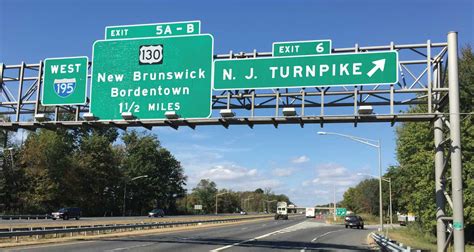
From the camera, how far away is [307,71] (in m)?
19.4

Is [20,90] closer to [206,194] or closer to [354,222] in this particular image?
[354,222]

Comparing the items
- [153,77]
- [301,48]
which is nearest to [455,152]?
[301,48]

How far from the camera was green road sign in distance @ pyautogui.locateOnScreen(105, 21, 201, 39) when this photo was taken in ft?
68.5

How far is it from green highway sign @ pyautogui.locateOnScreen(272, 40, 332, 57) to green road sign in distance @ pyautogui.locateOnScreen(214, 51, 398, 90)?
1.41 ft

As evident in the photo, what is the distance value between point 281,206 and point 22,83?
9041cm

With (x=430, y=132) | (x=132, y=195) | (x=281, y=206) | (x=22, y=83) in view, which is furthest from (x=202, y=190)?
(x=22, y=83)

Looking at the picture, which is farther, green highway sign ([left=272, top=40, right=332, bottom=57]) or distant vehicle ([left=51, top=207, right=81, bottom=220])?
distant vehicle ([left=51, top=207, right=81, bottom=220])

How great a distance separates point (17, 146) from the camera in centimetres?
9481

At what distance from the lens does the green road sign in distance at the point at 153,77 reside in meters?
20.4

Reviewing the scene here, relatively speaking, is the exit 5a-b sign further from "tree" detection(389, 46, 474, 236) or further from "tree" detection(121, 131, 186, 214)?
"tree" detection(121, 131, 186, 214)

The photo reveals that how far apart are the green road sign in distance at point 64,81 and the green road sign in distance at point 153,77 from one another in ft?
1.64

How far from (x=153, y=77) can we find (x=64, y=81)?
157 inches

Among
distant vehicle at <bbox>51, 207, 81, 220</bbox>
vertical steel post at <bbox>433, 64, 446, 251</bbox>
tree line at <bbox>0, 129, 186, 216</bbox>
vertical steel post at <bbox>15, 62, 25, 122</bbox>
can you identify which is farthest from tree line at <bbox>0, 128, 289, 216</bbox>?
vertical steel post at <bbox>433, 64, 446, 251</bbox>

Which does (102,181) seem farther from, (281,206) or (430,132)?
(430,132)
